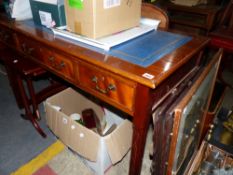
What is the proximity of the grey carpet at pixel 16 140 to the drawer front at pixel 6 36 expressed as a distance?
67 cm

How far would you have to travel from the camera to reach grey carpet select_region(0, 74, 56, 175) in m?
1.35

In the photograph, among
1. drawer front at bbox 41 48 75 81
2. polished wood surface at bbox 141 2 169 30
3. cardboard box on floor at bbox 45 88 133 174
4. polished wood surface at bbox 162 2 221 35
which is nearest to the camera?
drawer front at bbox 41 48 75 81

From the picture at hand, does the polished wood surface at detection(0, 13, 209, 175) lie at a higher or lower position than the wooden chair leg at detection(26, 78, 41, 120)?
higher

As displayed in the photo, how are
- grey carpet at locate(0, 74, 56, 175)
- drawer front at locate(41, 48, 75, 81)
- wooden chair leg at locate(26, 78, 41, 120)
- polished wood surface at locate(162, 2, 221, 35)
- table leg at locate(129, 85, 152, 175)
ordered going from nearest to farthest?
table leg at locate(129, 85, 152, 175)
drawer front at locate(41, 48, 75, 81)
grey carpet at locate(0, 74, 56, 175)
wooden chair leg at locate(26, 78, 41, 120)
polished wood surface at locate(162, 2, 221, 35)

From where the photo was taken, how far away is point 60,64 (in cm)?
98

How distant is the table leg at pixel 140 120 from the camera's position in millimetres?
716

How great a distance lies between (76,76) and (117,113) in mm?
650

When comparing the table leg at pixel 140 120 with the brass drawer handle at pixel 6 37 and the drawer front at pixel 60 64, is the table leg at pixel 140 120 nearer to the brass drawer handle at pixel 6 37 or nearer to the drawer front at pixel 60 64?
the drawer front at pixel 60 64

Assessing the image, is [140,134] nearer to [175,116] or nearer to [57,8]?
[175,116]

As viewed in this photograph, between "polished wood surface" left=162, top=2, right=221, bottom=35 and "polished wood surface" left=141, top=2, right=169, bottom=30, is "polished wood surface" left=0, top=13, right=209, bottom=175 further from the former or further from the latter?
"polished wood surface" left=162, top=2, right=221, bottom=35

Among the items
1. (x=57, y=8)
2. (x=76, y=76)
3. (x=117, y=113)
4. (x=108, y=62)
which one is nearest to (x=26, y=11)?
(x=57, y=8)

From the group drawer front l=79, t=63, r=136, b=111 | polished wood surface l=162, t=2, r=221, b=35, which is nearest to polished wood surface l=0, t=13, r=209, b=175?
drawer front l=79, t=63, r=136, b=111

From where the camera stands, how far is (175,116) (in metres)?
0.66

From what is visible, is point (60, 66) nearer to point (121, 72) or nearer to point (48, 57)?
point (48, 57)
